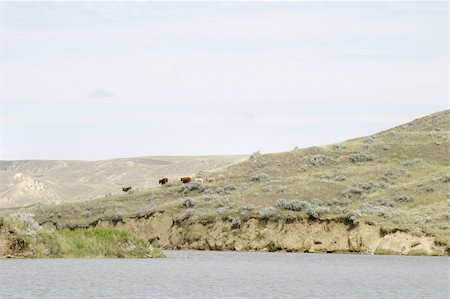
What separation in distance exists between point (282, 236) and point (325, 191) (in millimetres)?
11522

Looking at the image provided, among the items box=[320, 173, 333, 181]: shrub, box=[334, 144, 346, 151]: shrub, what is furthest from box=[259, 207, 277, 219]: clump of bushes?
box=[334, 144, 346, 151]: shrub

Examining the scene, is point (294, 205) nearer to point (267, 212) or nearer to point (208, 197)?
point (267, 212)

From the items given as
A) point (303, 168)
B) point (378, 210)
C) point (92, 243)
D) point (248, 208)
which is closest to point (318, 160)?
point (303, 168)

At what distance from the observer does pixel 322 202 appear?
255 feet

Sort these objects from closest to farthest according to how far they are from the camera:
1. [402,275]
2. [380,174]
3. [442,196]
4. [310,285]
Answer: [310,285] < [402,275] < [442,196] < [380,174]

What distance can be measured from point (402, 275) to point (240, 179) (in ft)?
157

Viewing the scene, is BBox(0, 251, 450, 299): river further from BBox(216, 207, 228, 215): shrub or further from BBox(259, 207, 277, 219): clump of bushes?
BBox(216, 207, 228, 215): shrub

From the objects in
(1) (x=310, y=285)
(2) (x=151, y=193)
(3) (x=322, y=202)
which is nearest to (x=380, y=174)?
(3) (x=322, y=202)

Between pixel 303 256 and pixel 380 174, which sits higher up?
pixel 380 174

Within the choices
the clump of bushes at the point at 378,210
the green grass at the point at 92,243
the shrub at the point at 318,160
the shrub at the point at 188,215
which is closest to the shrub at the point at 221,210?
the shrub at the point at 188,215

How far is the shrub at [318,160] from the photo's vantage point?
94875 millimetres

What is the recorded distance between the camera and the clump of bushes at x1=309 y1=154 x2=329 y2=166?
94875 mm

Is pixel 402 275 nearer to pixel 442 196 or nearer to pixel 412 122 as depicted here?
pixel 442 196

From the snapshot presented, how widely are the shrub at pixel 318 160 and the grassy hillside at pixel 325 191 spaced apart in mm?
110
